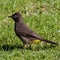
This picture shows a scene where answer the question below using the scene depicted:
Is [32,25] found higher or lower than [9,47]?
higher

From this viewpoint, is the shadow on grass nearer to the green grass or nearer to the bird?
the green grass

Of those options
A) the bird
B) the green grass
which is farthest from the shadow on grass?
the bird

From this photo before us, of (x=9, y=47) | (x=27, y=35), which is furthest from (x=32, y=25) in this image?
(x=9, y=47)

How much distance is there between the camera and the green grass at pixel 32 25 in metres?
9.42

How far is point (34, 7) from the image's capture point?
1222 centimetres

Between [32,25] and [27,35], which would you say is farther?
[32,25]

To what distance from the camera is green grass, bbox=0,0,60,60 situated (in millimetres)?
9422

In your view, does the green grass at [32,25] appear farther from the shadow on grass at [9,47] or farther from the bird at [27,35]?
the bird at [27,35]

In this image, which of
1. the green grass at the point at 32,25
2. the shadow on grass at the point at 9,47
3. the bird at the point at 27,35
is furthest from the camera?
the shadow on grass at the point at 9,47

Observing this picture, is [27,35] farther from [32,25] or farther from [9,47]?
[32,25]

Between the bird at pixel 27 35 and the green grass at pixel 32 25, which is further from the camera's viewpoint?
the bird at pixel 27 35

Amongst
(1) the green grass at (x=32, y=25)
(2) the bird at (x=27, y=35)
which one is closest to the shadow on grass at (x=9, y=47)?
(1) the green grass at (x=32, y=25)

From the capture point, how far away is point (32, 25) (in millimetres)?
11273

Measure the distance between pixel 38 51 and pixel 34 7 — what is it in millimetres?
2830
